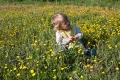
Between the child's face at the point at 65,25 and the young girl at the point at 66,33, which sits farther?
the child's face at the point at 65,25

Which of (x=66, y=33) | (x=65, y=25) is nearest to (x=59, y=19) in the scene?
(x=65, y=25)

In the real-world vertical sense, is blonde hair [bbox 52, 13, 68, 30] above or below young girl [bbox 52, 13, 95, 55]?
above

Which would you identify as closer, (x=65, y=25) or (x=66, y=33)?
(x=65, y=25)

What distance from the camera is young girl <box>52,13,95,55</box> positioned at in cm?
458

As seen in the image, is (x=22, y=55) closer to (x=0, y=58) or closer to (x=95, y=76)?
(x=0, y=58)

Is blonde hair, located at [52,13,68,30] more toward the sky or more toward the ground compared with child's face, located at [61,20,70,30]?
more toward the sky

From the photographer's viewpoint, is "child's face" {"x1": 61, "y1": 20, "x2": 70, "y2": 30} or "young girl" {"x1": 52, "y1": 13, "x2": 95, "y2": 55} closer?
"young girl" {"x1": 52, "y1": 13, "x2": 95, "y2": 55}

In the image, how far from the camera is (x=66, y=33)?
4871 mm

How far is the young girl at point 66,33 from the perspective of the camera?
458cm

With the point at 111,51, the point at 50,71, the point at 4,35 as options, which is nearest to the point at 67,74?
the point at 50,71

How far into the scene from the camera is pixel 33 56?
407 centimetres

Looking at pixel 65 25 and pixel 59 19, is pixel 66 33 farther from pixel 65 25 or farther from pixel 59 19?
pixel 59 19

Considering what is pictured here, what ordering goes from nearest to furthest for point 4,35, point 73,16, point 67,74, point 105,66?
point 67,74, point 105,66, point 4,35, point 73,16

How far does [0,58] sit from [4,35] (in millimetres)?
1949
